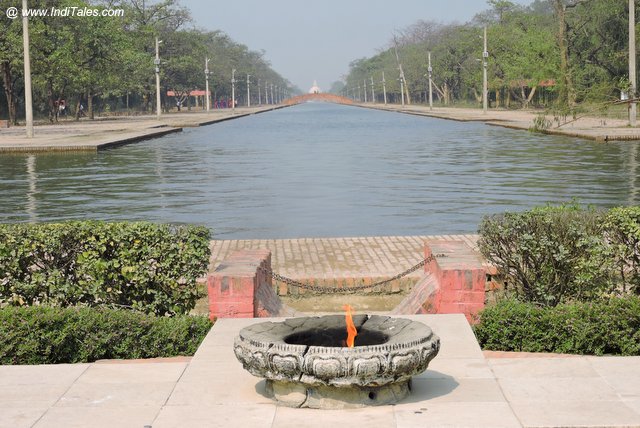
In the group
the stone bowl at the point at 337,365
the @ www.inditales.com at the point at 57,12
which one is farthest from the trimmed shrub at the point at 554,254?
the @ www.inditales.com at the point at 57,12

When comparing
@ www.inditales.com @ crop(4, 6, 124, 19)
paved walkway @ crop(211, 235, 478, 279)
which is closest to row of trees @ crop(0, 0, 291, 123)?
@ www.inditales.com @ crop(4, 6, 124, 19)

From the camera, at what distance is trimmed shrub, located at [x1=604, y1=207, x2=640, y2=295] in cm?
868

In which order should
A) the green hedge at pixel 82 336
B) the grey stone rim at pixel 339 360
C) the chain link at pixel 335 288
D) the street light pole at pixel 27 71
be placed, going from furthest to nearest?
the street light pole at pixel 27 71 → the chain link at pixel 335 288 → the green hedge at pixel 82 336 → the grey stone rim at pixel 339 360

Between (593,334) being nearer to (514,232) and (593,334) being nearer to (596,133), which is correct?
(514,232)

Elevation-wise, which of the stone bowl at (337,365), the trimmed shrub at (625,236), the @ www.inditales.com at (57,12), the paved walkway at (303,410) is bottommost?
the paved walkway at (303,410)

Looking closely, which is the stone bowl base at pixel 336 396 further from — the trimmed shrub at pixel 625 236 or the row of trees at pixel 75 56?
the row of trees at pixel 75 56

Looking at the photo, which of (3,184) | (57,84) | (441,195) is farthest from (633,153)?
(57,84)

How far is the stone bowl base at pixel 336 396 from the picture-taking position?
6.03 m

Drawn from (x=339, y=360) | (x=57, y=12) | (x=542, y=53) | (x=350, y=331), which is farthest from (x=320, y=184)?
(x=542, y=53)

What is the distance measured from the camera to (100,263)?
858cm

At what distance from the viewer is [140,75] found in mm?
94688

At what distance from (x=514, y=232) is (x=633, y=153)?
24730 millimetres

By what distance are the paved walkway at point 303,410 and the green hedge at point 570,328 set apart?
347 millimetres

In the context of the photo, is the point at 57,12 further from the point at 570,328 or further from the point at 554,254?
the point at 570,328
